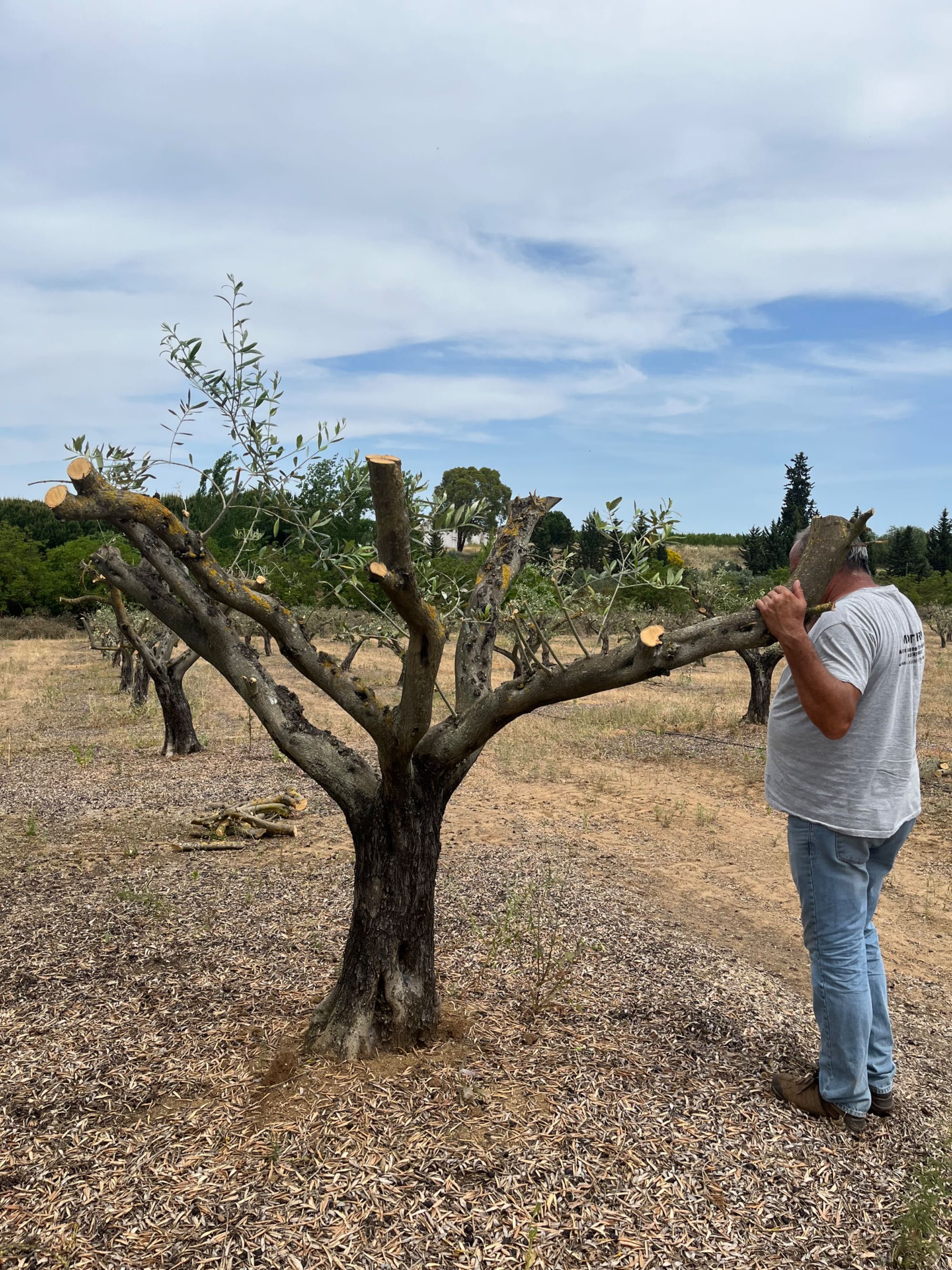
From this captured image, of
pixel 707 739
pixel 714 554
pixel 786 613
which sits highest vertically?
pixel 714 554

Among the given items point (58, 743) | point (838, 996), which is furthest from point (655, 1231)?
point (58, 743)

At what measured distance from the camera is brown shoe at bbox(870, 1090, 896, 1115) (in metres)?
3.69

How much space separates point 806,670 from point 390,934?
227cm

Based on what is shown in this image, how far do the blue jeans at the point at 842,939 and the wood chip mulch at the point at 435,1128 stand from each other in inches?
12.0

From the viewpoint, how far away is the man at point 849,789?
336cm

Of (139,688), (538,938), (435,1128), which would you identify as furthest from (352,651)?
(435,1128)

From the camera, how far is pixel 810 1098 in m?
3.70

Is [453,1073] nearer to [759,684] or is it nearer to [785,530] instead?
[759,684]

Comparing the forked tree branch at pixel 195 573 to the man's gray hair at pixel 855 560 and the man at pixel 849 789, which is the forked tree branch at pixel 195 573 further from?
the man's gray hair at pixel 855 560

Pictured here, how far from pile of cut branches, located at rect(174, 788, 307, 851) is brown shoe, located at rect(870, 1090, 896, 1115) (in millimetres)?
5891

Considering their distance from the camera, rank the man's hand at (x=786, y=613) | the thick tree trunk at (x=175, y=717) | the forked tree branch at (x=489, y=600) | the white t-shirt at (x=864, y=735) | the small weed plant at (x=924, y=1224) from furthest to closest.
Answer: the thick tree trunk at (x=175, y=717) → the forked tree branch at (x=489, y=600) → the white t-shirt at (x=864, y=735) → the man's hand at (x=786, y=613) → the small weed plant at (x=924, y=1224)

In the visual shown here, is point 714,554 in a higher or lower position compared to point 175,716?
higher

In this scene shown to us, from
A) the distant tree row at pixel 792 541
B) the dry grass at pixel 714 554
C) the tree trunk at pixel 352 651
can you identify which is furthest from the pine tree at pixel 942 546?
the tree trunk at pixel 352 651

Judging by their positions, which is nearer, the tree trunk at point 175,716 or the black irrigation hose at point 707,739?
the tree trunk at point 175,716
